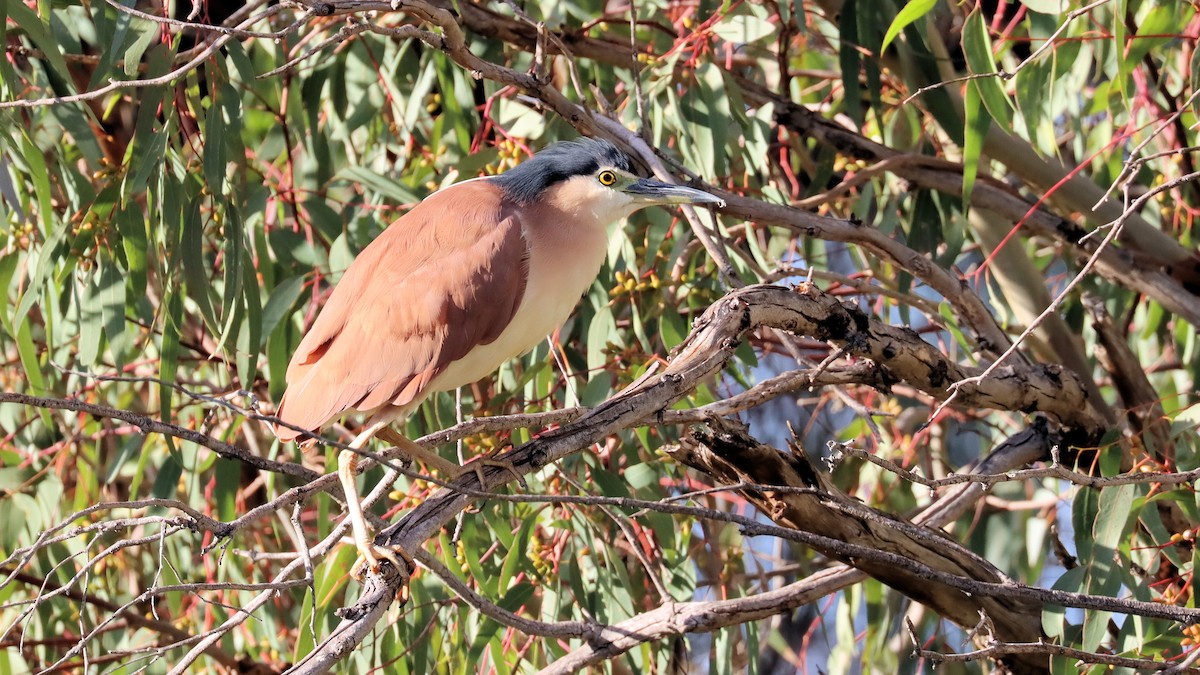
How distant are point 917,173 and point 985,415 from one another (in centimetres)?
106

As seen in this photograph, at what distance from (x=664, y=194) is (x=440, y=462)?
2.05ft

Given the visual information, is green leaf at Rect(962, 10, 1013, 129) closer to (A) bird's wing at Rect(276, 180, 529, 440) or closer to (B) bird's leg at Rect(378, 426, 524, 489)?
(A) bird's wing at Rect(276, 180, 529, 440)

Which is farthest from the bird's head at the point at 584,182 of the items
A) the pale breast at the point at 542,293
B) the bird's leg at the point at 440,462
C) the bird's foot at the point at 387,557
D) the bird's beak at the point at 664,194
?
the bird's foot at the point at 387,557

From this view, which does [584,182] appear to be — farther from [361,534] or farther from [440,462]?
[361,534]

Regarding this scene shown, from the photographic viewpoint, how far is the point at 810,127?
111 inches

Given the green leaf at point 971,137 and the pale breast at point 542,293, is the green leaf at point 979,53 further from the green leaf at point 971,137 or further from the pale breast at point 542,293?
the pale breast at point 542,293

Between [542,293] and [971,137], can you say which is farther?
[971,137]

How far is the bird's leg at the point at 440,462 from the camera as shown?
1950mm

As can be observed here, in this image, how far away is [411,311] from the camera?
2.17 metres

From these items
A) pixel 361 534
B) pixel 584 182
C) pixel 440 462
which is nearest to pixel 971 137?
pixel 584 182

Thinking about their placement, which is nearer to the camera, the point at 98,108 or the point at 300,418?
the point at 300,418

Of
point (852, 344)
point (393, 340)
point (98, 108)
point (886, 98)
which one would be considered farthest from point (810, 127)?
point (98, 108)

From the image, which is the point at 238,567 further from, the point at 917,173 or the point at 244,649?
the point at 917,173

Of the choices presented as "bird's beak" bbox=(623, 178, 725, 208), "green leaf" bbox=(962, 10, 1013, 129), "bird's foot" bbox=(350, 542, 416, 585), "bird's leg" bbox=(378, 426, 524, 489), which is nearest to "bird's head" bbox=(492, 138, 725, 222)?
"bird's beak" bbox=(623, 178, 725, 208)
